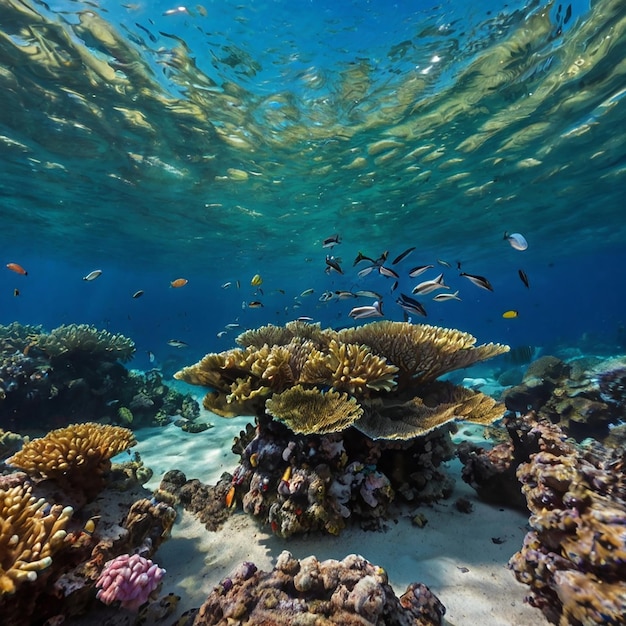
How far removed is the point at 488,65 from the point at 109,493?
573 inches

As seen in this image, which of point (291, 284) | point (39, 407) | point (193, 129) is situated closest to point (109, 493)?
point (39, 407)

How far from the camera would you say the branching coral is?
9.48 meters

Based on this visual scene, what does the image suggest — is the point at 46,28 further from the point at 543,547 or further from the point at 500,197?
the point at 500,197

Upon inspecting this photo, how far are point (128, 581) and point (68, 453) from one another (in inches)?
63.8

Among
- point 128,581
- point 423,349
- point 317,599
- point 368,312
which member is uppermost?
point 368,312

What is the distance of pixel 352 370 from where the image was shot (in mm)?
4293

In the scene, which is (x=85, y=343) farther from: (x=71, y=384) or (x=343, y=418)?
(x=343, y=418)

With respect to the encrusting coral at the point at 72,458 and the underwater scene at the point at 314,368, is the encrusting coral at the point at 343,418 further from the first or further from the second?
the encrusting coral at the point at 72,458

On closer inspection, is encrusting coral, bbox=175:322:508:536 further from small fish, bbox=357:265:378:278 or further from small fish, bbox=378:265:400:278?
small fish, bbox=357:265:378:278

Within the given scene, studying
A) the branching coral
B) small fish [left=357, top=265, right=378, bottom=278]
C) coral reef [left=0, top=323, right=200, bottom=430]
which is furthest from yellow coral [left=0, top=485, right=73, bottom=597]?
the branching coral

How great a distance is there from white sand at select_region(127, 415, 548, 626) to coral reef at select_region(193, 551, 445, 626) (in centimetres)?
61

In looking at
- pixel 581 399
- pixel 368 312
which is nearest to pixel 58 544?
pixel 368 312

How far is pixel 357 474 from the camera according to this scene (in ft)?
12.9

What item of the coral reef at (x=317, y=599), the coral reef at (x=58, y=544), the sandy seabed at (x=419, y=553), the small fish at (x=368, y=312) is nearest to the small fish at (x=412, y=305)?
the small fish at (x=368, y=312)
